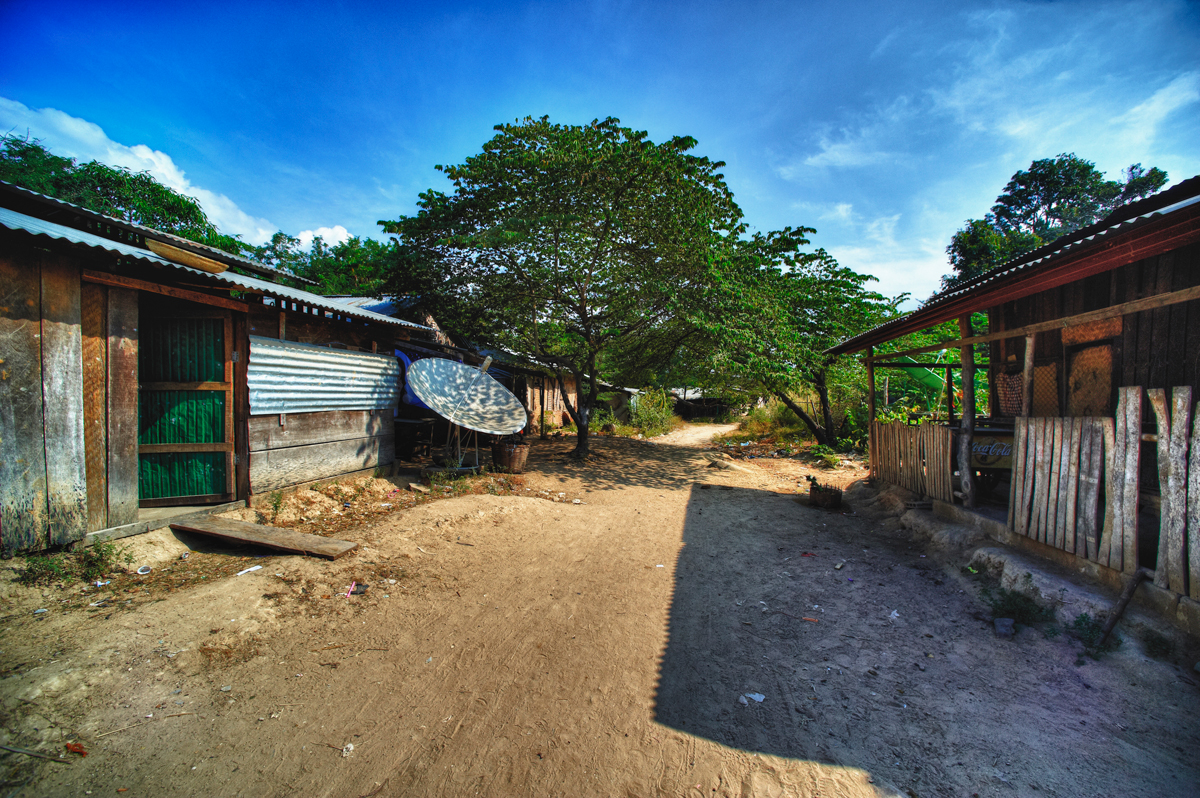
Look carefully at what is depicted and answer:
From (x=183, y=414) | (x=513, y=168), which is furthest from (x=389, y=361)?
(x=513, y=168)

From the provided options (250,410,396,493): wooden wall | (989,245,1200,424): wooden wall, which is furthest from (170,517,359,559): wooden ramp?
(989,245,1200,424): wooden wall

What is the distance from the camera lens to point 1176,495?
10.1ft

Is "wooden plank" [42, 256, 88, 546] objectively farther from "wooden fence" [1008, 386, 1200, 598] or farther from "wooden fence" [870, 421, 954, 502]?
"wooden fence" [870, 421, 954, 502]

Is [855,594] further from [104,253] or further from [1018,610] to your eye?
[104,253]

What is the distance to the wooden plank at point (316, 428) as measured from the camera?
5.70 m

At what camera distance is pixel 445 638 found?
11.3ft

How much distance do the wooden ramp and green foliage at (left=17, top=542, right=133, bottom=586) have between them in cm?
58

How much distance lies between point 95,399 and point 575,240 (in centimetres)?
805

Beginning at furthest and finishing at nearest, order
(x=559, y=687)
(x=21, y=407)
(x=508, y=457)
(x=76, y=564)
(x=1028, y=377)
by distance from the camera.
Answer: (x=508, y=457) → (x=1028, y=377) → (x=76, y=564) → (x=21, y=407) → (x=559, y=687)

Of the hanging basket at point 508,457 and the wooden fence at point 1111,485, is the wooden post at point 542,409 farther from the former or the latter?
the wooden fence at point 1111,485

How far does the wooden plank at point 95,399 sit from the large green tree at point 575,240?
6.33 m

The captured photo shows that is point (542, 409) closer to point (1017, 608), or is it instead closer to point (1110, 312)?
point (1017, 608)

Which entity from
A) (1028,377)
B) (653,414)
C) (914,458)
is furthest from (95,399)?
(653,414)

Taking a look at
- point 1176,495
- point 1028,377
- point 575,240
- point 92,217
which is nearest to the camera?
point 1176,495
